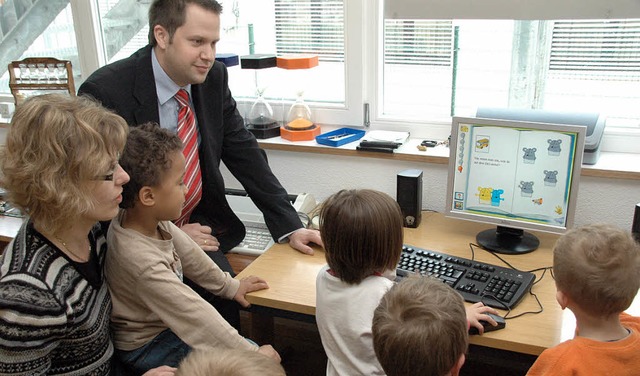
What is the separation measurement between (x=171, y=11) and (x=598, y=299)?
1470mm

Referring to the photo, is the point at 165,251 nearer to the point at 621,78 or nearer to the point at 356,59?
the point at 356,59

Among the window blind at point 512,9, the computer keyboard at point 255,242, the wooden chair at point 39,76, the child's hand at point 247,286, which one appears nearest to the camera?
the child's hand at point 247,286

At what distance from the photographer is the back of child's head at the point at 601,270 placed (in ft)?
4.24

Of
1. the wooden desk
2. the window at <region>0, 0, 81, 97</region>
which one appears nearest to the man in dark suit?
the wooden desk

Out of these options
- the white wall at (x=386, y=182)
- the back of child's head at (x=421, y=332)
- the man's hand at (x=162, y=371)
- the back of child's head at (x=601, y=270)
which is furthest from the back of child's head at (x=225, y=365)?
the white wall at (x=386, y=182)

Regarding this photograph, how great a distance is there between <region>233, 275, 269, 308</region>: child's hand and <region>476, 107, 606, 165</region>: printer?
94cm

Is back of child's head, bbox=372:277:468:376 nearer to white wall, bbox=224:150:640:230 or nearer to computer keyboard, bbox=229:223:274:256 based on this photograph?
computer keyboard, bbox=229:223:274:256

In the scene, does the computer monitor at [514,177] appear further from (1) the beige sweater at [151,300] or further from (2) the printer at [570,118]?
(1) the beige sweater at [151,300]

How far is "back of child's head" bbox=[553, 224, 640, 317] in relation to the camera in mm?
1291

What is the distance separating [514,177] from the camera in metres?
1.93

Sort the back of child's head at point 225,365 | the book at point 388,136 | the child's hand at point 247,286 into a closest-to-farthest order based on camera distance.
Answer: the back of child's head at point 225,365, the child's hand at point 247,286, the book at point 388,136

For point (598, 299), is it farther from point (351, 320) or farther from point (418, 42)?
point (418, 42)

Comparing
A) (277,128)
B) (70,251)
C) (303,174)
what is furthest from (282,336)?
(70,251)

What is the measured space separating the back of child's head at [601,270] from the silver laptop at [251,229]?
1119 millimetres
